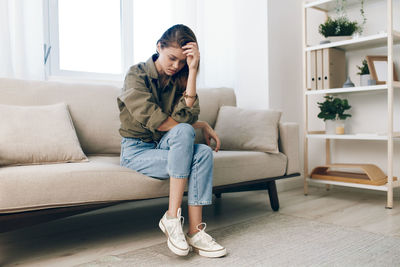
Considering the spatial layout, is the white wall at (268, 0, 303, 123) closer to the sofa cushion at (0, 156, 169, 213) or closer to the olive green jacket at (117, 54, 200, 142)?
the olive green jacket at (117, 54, 200, 142)

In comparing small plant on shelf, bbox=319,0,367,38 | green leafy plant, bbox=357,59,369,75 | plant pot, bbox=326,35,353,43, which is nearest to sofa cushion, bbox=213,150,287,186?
green leafy plant, bbox=357,59,369,75

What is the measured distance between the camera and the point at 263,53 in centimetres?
291

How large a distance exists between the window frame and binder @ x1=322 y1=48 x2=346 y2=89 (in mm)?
1528

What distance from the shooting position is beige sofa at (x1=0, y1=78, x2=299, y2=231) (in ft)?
4.25

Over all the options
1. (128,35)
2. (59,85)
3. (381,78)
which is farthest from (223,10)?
(59,85)

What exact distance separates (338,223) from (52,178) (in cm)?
148

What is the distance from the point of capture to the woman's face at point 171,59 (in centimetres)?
155

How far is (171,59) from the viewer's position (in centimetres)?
156

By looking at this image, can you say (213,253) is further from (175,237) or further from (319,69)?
(319,69)

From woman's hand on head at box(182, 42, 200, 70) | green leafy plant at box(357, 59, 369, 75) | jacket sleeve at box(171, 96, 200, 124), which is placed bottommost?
jacket sleeve at box(171, 96, 200, 124)

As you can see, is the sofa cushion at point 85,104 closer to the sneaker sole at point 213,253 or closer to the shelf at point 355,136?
the sneaker sole at point 213,253

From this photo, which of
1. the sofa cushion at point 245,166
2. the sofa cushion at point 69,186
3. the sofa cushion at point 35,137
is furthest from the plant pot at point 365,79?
the sofa cushion at point 35,137

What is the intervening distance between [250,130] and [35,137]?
1.21 m

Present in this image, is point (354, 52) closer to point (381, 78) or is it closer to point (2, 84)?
point (381, 78)
